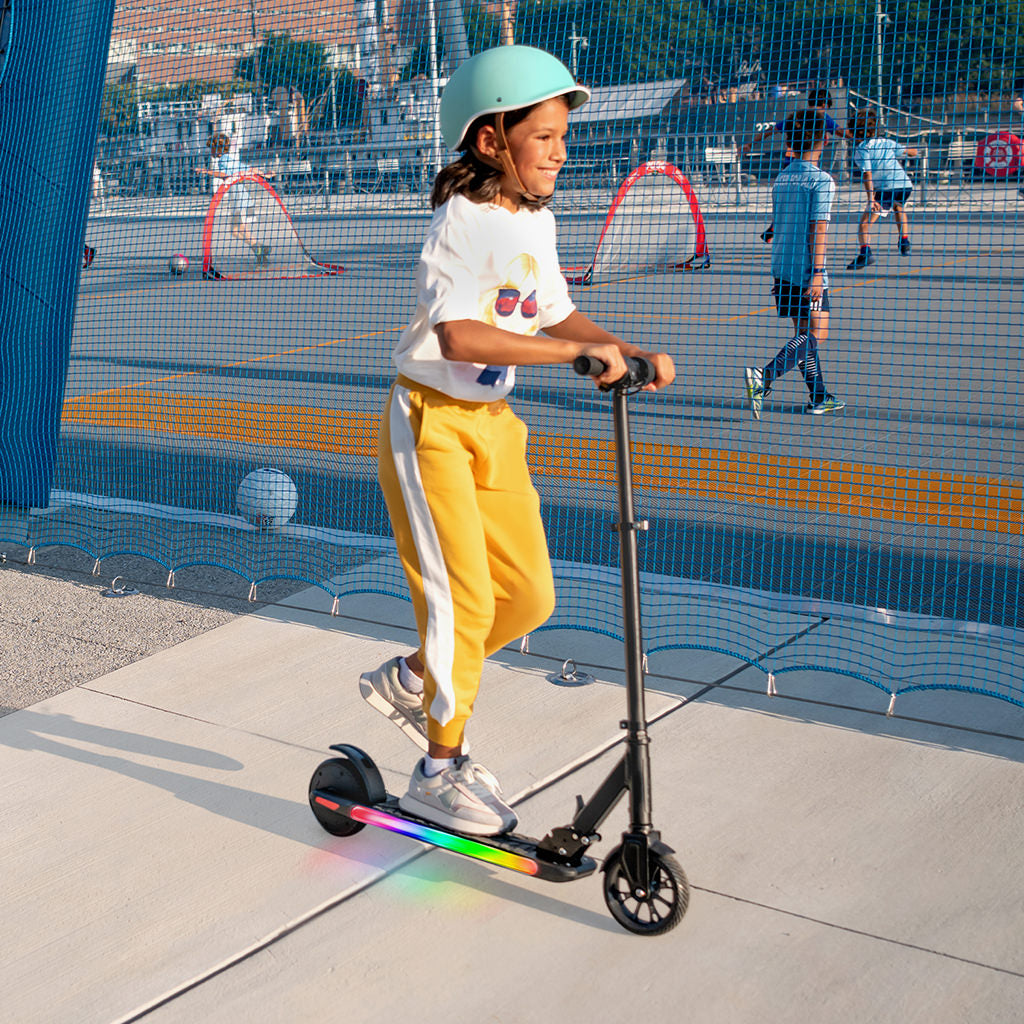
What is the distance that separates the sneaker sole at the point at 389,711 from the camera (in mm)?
3188

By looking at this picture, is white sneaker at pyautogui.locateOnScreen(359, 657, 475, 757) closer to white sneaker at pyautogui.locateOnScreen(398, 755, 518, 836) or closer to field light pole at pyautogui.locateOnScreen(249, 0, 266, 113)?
white sneaker at pyautogui.locateOnScreen(398, 755, 518, 836)

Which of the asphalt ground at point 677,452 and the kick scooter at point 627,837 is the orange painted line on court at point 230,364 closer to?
the asphalt ground at point 677,452

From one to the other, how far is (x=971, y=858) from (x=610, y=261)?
11.9 m

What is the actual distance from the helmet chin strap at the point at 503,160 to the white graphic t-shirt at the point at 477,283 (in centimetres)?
6

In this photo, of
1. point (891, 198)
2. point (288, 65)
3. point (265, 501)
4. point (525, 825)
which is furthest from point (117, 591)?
point (891, 198)

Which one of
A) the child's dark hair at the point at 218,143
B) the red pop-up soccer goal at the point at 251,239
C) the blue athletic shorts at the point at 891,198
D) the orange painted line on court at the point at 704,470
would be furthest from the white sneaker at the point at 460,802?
the red pop-up soccer goal at the point at 251,239

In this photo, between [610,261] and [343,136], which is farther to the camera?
[610,261]

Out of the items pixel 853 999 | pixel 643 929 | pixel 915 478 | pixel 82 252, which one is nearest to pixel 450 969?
pixel 643 929

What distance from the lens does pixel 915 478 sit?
6.61 m

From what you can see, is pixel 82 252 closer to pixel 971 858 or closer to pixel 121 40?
pixel 121 40

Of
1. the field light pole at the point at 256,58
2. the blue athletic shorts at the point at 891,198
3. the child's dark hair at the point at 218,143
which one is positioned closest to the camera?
the field light pole at the point at 256,58

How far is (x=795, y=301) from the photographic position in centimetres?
829

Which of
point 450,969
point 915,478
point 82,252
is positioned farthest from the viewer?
point 915,478

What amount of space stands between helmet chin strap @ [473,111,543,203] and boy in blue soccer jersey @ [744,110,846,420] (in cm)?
531
